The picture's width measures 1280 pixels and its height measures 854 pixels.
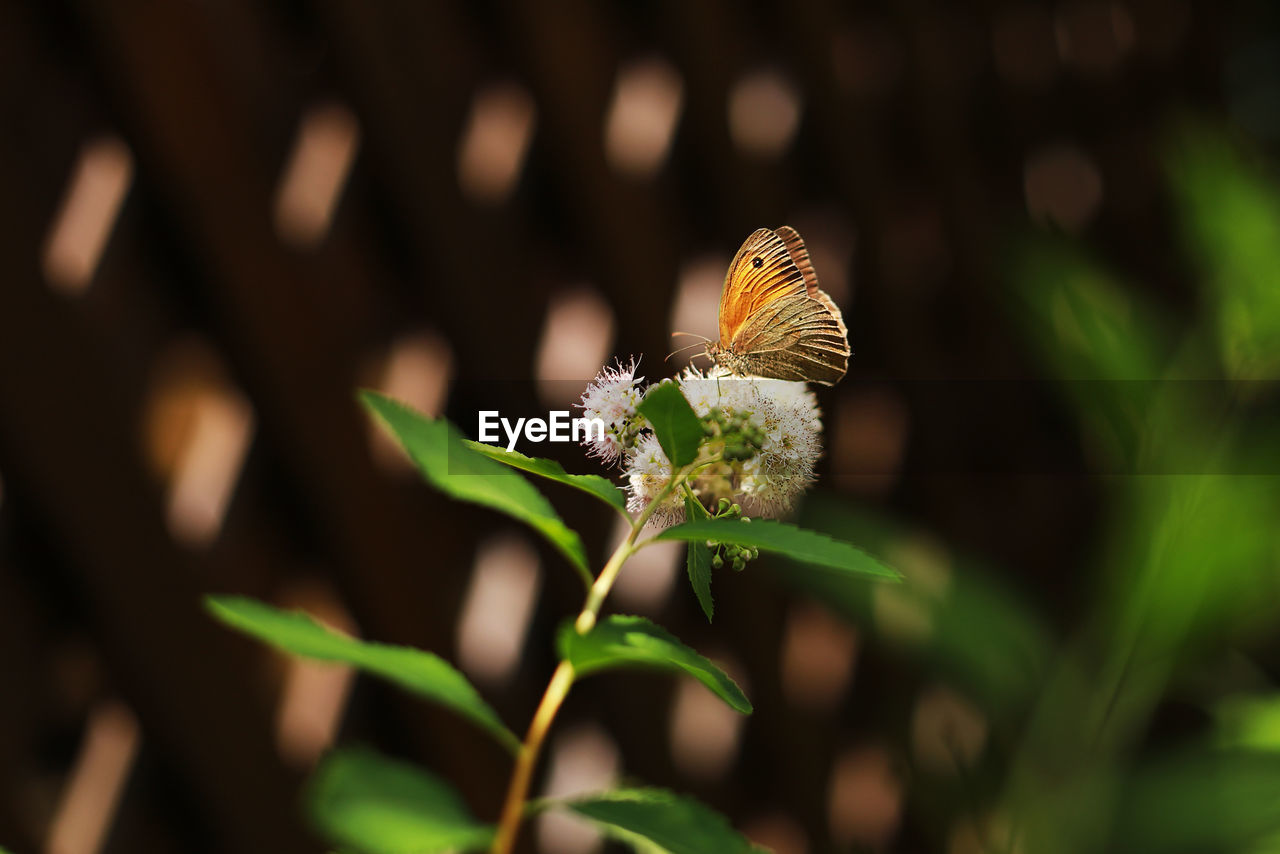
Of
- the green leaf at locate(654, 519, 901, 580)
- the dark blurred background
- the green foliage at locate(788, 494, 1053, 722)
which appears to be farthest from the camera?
the green foliage at locate(788, 494, 1053, 722)

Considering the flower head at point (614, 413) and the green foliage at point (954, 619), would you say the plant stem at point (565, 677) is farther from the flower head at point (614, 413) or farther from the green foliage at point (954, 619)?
the green foliage at point (954, 619)

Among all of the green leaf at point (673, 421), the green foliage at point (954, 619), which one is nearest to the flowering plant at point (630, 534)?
the green leaf at point (673, 421)

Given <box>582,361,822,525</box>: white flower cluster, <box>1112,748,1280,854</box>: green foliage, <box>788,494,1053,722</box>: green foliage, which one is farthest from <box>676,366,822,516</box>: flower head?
<box>1112,748,1280,854</box>: green foliage

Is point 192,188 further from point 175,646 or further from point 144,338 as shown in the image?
point 175,646

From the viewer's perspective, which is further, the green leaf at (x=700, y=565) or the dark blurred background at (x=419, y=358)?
the dark blurred background at (x=419, y=358)

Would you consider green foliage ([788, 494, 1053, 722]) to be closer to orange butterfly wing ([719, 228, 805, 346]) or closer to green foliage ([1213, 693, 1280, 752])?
green foliage ([1213, 693, 1280, 752])

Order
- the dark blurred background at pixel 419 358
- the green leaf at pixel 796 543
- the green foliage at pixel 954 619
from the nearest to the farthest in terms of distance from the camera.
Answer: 1. the green leaf at pixel 796 543
2. the dark blurred background at pixel 419 358
3. the green foliage at pixel 954 619

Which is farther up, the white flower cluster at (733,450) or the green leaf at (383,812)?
the white flower cluster at (733,450)
